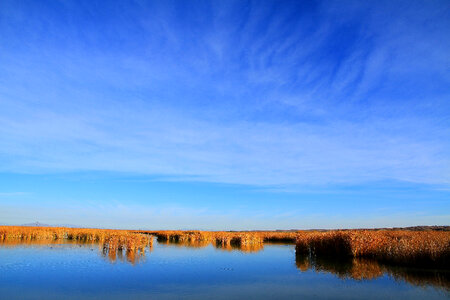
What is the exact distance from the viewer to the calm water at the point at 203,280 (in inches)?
389

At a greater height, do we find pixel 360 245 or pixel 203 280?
pixel 360 245

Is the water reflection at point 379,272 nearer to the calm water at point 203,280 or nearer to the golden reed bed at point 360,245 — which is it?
the calm water at point 203,280

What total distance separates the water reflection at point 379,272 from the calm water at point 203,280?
34 mm

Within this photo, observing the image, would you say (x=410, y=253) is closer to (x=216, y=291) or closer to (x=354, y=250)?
(x=354, y=250)

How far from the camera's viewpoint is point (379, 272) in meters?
13.9

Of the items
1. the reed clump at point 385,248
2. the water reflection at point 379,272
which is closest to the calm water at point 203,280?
the water reflection at point 379,272

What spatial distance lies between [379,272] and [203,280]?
794cm

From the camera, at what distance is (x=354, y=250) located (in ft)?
63.9

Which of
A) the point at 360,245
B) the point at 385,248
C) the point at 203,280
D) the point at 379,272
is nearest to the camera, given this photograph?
the point at 203,280

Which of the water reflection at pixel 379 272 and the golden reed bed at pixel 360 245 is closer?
the water reflection at pixel 379 272

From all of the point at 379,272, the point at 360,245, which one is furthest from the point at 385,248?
the point at 379,272

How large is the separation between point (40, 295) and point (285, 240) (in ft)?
112

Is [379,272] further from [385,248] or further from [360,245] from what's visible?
[360,245]

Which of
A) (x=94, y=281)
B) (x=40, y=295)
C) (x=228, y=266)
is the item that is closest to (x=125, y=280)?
(x=94, y=281)
